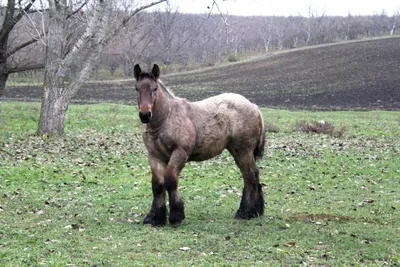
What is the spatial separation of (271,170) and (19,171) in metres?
6.99

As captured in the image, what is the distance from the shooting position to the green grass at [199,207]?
669 cm

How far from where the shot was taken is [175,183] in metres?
8.28

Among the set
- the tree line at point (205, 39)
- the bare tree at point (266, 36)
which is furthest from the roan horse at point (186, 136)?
the bare tree at point (266, 36)

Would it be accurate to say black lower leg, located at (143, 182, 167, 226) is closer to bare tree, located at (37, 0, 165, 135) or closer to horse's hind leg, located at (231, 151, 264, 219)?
horse's hind leg, located at (231, 151, 264, 219)

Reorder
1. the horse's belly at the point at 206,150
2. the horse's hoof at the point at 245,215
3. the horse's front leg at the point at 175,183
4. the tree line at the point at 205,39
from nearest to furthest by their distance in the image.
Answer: the horse's front leg at the point at 175,183
the horse's belly at the point at 206,150
the horse's hoof at the point at 245,215
the tree line at the point at 205,39

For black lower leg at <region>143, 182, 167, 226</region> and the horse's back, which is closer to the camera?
black lower leg at <region>143, 182, 167, 226</region>

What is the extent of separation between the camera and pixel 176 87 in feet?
192

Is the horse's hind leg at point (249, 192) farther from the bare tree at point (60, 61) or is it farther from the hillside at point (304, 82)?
the hillside at point (304, 82)

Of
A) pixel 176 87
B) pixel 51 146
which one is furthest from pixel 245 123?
pixel 176 87

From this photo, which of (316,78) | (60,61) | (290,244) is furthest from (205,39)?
(290,244)

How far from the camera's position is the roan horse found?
8.25 meters

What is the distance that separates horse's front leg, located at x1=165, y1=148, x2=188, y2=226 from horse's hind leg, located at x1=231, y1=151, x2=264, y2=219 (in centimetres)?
131

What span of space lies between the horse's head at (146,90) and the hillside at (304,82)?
35936 millimetres

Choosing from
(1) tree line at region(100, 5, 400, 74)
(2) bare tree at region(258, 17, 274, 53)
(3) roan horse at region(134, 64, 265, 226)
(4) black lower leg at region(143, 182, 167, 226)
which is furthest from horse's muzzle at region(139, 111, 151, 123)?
(2) bare tree at region(258, 17, 274, 53)
